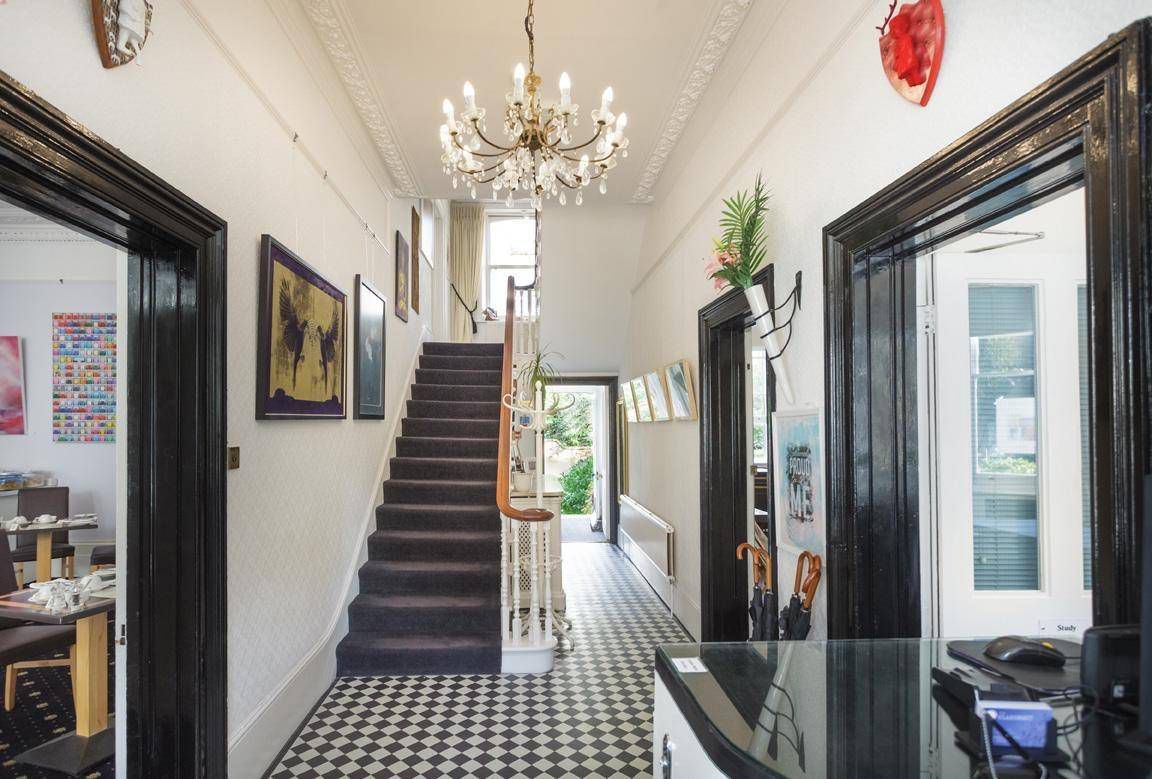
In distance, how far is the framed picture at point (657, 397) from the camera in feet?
16.8

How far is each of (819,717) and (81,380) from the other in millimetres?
6842

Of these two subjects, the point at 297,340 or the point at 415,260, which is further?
the point at 415,260

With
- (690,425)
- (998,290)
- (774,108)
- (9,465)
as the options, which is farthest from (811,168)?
(9,465)

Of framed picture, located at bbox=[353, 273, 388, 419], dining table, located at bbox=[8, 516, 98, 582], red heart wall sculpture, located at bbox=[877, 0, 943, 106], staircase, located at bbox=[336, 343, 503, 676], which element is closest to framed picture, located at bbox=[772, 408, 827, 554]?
red heart wall sculpture, located at bbox=[877, 0, 943, 106]

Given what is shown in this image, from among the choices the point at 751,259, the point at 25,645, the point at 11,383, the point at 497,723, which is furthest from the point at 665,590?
the point at 11,383

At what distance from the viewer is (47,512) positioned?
5.33 m

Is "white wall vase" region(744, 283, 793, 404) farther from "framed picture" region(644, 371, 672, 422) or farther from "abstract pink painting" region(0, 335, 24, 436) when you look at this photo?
"abstract pink painting" region(0, 335, 24, 436)

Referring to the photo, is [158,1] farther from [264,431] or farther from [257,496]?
[257,496]

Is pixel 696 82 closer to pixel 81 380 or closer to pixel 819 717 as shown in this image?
pixel 819 717

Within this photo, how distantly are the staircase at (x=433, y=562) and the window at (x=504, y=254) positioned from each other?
3.17m

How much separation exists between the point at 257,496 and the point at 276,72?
6.44 feet

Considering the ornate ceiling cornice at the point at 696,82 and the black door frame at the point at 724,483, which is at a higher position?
the ornate ceiling cornice at the point at 696,82

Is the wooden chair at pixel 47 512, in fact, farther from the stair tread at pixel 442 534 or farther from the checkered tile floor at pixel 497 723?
the checkered tile floor at pixel 497 723

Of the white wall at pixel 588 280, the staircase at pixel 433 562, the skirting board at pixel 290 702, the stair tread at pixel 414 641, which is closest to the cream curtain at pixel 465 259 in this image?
the white wall at pixel 588 280
